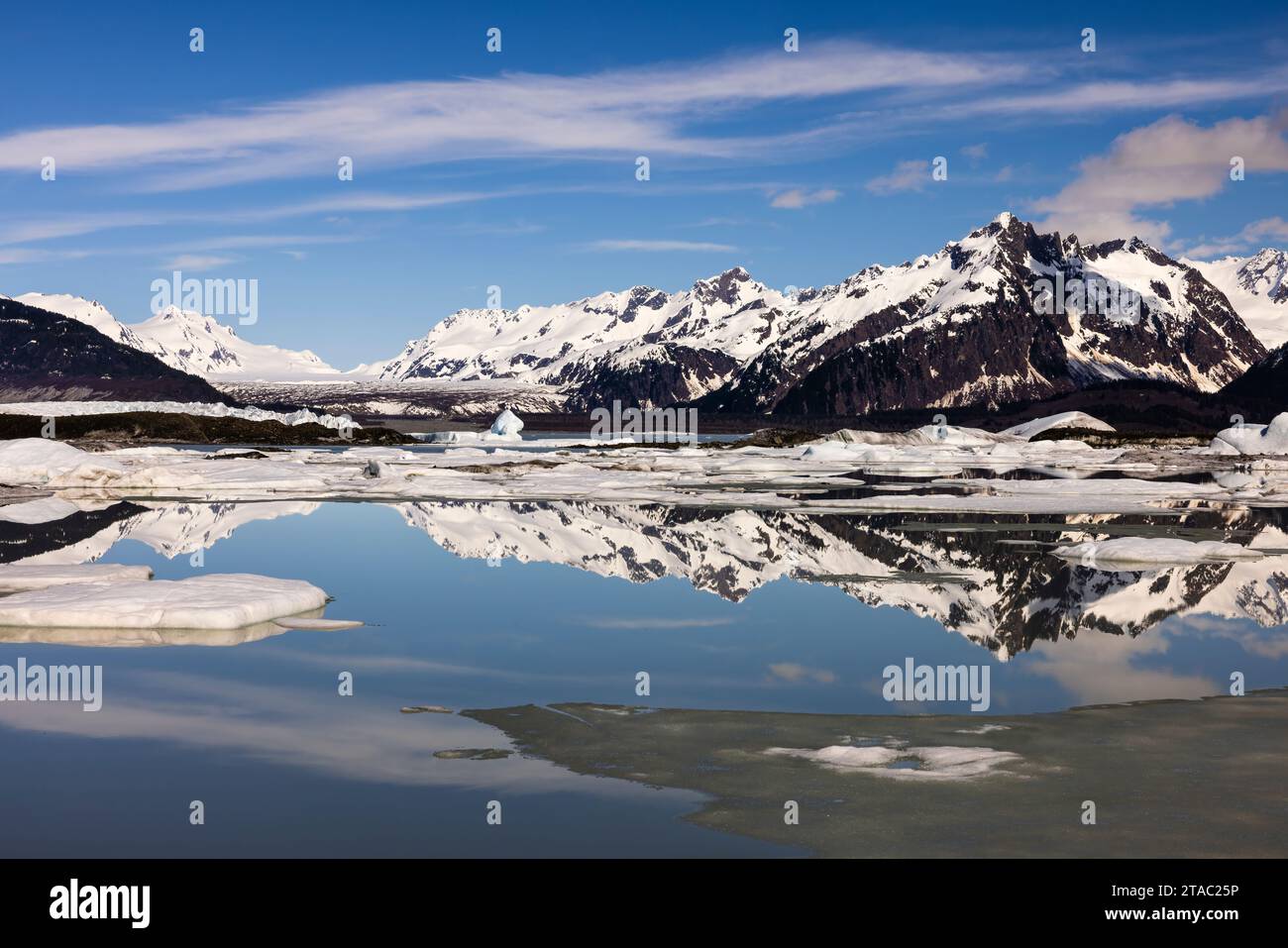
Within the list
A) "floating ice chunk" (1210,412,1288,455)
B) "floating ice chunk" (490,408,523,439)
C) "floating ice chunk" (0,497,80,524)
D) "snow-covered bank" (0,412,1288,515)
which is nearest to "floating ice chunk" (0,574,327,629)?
"floating ice chunk" (0,497,80,524)

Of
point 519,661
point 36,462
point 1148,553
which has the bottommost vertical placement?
point 519,661

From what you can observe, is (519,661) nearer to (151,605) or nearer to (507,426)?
(151,605)

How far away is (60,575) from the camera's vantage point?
27578 mm

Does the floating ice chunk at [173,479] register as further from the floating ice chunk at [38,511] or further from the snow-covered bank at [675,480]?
the floating ice chunk at [38,511]

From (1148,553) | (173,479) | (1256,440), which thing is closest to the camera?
(1148,553)

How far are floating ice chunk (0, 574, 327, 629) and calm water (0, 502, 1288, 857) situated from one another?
2.22ft

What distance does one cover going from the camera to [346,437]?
159250 millimetres

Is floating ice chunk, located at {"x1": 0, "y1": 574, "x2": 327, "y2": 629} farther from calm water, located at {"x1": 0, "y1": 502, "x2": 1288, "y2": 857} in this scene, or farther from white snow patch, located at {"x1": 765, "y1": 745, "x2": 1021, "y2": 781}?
white snow patch, located at {"x1": 765, "y1": 745, "x2": 1021, "y2": 781}

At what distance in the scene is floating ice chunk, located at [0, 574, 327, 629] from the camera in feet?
74.1

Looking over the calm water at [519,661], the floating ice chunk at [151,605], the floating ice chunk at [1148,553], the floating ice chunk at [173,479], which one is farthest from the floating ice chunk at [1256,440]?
the floating ice chunk at [151,605]

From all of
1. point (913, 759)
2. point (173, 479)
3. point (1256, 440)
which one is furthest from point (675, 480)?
point (1256, 440)

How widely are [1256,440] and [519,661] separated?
126002 mm

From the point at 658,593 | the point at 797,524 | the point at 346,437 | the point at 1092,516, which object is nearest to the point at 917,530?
the point at 797,524
